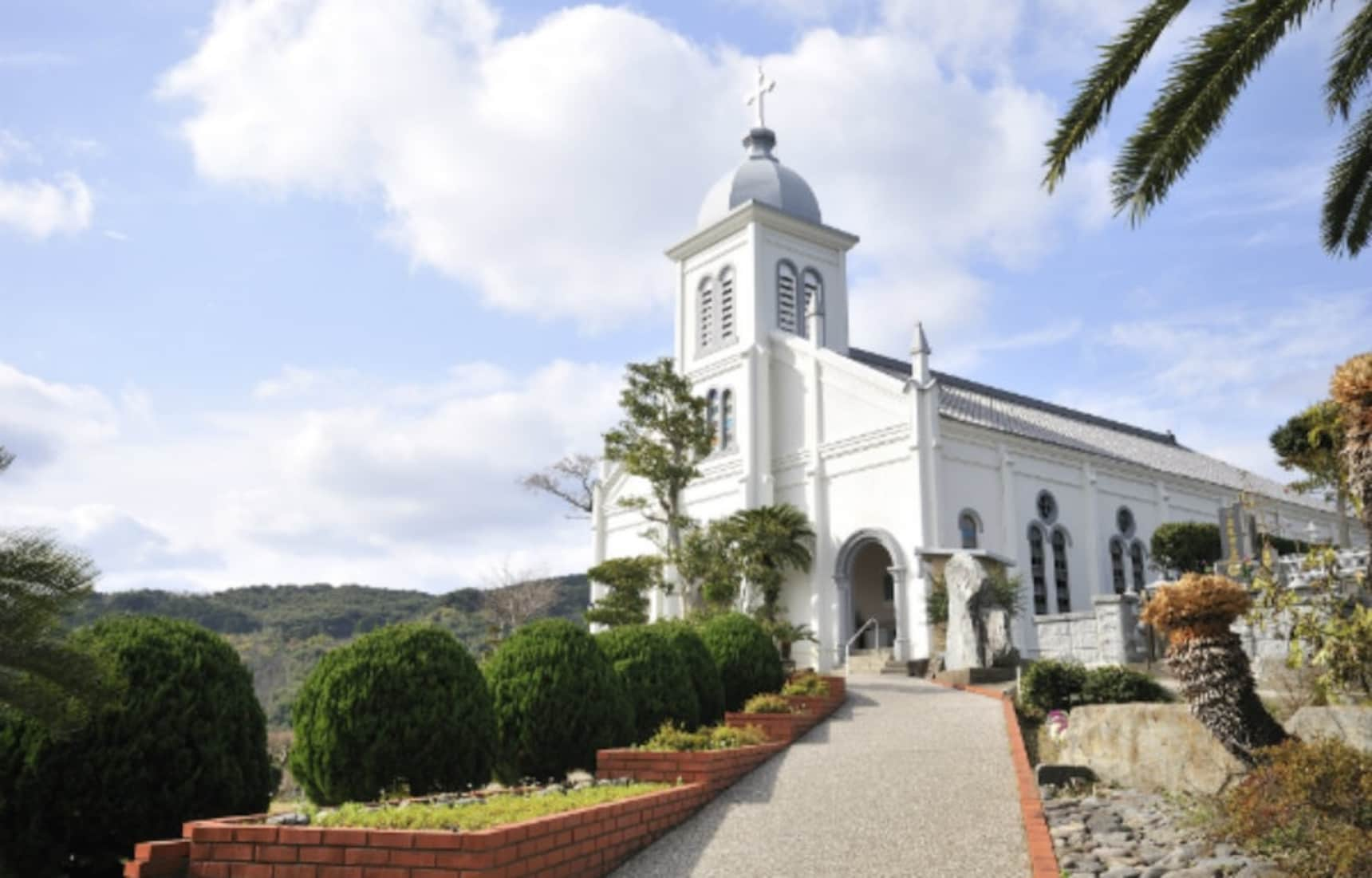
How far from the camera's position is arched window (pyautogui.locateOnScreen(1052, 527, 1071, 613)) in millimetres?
34062

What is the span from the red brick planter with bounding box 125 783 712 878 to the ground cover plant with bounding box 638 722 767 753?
3.16m

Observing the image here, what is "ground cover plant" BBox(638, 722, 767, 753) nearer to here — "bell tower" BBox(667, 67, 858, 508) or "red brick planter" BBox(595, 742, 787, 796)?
"red brick planter" BBox(595, 742, 787, 796)

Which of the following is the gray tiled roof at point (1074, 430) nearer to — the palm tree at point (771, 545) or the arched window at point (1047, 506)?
the arched window at point (1047, 506)

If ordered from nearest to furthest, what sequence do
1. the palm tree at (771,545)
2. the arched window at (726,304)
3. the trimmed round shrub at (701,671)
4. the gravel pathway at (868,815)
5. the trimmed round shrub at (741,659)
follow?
the gravel pathway at (868,815) < the trimmed round shrub at (701,671) < the trimmed round shrub at (741,659) < the palm tree at (771,545) < the arched window at (726,304)

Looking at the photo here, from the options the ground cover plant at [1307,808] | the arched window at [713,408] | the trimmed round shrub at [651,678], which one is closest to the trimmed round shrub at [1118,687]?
the trimmed round shrub at [651,678]

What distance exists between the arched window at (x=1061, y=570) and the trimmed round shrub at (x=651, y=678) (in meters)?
22.5

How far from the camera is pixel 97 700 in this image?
8.62m

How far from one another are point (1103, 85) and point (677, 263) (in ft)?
98.6

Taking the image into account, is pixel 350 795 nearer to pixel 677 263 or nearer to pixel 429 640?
pixel 429 640

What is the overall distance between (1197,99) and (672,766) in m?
8.16

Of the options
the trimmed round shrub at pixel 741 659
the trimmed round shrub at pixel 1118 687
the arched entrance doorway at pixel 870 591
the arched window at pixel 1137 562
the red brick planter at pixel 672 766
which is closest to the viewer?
the red brick planter at pixel 672 766

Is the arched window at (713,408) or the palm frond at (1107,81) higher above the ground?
the arched window at (713,408)

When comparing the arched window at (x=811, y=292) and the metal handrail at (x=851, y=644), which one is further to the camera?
the arched window at (x=811, y=292)

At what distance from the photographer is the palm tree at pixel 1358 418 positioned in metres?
9.51
